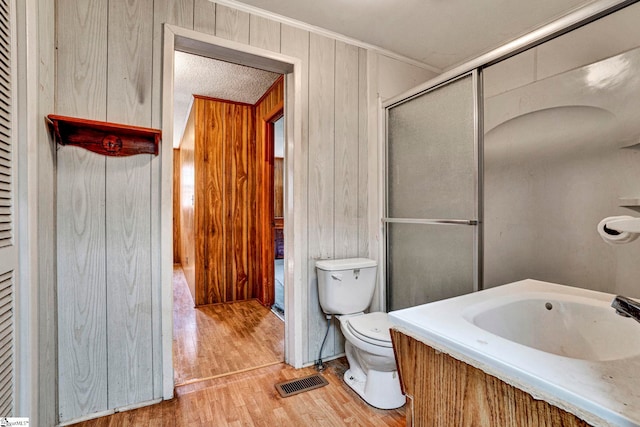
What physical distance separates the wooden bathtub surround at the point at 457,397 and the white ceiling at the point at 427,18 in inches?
74.8

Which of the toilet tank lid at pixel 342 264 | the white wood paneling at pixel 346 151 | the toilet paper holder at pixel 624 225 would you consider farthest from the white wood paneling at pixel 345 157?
the toilet paper holder at pixel 624 225

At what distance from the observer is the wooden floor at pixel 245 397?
1.49 m

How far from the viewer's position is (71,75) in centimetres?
144

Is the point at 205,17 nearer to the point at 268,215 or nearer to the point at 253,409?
the point at 268,215

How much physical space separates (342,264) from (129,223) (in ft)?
4.15

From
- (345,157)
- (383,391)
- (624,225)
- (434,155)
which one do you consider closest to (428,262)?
(434,155)

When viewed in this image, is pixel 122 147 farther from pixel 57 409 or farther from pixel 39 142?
pixel 57 409

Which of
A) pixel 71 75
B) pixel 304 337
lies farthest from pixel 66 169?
pixel 304 337

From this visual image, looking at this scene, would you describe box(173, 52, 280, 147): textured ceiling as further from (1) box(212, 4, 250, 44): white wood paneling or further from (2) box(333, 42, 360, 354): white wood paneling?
(2) box(333, 42, 360, 354): white wood paneling

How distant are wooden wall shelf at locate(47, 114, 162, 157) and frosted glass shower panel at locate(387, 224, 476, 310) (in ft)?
5.56

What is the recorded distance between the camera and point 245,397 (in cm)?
168

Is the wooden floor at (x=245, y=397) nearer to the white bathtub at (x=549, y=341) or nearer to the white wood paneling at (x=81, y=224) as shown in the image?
the white wood paneling at (x=81, y=224)

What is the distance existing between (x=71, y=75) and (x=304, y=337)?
6.49ft

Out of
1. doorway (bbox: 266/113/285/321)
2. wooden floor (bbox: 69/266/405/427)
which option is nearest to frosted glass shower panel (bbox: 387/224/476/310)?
wooden floor (bbox: 69/266/405/427)
